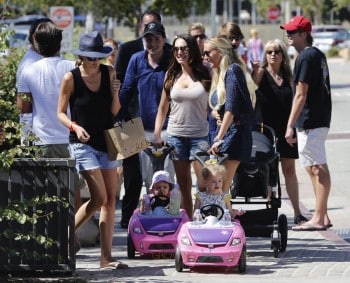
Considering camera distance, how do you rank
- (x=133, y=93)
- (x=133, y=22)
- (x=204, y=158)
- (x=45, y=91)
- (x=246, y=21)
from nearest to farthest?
1. (x=45, y=91)
2. (x=204, y=158)
3. (x=133, y=93)
4. (x=133, y=22)
5. (x=246, y=21)

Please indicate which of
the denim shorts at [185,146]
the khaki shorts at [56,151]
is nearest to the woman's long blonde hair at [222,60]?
the denim shorts at [185,146]

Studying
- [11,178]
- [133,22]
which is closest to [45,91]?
[11,178]

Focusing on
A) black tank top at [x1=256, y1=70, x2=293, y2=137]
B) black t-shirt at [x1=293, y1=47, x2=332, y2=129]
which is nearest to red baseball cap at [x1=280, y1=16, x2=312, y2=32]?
black t-shirt at [x1=293, y1=47, x2=332, y2=129]

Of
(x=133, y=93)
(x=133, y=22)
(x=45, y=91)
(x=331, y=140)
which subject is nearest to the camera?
(x=45, y=91)

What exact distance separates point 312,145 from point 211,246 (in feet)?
8.43

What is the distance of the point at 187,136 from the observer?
10.5 m

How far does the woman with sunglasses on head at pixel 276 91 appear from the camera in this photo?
38.7 ft

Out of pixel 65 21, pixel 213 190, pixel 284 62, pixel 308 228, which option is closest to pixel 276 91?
pixel 284 62

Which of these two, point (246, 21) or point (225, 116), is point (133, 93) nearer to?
point (225, 116)

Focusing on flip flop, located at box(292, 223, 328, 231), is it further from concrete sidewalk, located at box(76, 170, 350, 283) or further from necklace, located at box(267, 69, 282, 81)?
necklace, located at box(267, 69, 282, 81)

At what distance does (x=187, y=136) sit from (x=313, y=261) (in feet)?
5.56

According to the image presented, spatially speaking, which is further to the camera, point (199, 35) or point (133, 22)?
point (133, 22)

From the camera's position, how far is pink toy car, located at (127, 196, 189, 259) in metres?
9.77

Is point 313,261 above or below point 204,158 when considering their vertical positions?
below
